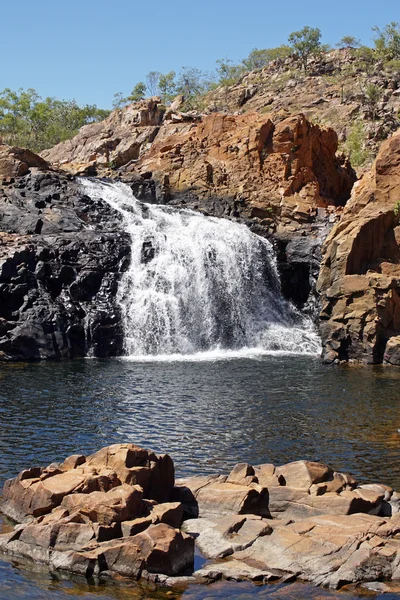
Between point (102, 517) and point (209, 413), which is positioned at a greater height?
point (209, 413)

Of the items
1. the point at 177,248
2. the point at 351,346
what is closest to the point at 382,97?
the point at 177,248

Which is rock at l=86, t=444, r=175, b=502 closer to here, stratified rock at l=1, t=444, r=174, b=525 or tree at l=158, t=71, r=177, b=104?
stratified rock at l=1, t=444, r=174, b=525

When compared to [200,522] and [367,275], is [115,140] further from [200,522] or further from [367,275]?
[200,522]

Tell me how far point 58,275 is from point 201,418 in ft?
64.7

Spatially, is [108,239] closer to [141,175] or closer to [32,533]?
[141,175]

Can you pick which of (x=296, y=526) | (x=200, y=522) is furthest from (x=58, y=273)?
(x=296, y=526)

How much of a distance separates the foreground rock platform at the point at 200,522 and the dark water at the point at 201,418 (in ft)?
1.61

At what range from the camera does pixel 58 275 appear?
42.4 metres

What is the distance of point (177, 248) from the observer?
1793 inches

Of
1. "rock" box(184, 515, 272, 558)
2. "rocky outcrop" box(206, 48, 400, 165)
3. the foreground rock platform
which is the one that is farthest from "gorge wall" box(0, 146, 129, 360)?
"rocky outcrop" box(206, 48, 400, 165)

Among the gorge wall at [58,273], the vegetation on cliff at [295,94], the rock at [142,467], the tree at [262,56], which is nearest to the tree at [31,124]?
the vegetation on cliff at [295,94]

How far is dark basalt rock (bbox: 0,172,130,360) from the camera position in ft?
129

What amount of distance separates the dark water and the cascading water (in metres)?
5.08

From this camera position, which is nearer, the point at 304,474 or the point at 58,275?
the point at 304,474
